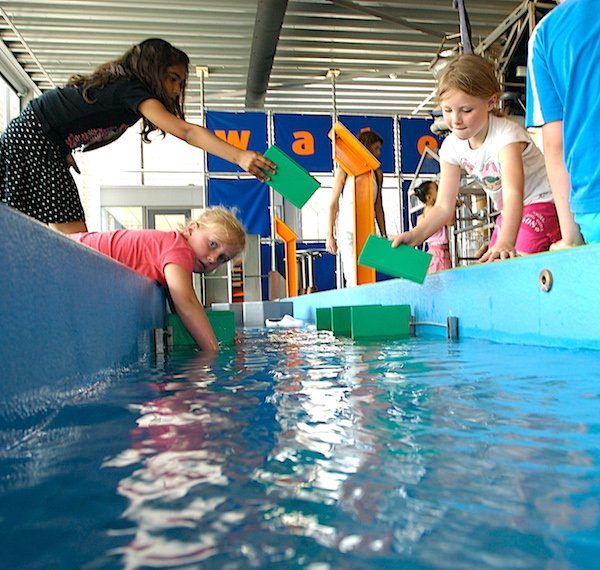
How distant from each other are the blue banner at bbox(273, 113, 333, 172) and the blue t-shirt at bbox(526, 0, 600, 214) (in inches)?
243

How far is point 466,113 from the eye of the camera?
2074mm

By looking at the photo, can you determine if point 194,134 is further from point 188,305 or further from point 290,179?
point 188,305

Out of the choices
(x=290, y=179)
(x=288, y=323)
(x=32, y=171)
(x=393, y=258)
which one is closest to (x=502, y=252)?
(x=393, y=258)

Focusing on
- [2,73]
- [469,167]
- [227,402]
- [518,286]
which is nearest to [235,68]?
[2,73]

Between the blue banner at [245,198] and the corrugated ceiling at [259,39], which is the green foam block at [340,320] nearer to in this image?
the corrugated ceiling at [259,39]

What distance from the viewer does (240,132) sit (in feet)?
24.8

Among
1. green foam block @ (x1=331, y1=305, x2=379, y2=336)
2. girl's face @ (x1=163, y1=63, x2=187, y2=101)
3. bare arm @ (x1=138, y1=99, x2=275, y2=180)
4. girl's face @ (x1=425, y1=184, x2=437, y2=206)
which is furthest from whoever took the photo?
girl's face @ (x1=425, y1=184, x2=437, y2=206)

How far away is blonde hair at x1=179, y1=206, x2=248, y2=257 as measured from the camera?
2.35 meters

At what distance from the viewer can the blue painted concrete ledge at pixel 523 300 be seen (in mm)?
1495

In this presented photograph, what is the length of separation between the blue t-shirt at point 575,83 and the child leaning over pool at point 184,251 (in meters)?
1.39

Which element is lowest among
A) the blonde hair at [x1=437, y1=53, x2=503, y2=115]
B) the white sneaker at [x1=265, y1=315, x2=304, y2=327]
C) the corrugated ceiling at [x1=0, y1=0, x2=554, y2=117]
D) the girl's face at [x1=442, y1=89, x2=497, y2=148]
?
the white sneaker at [x1=265, y1=315, x2=304, y2=327]

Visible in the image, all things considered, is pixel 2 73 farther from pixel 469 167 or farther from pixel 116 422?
pixel 116 422

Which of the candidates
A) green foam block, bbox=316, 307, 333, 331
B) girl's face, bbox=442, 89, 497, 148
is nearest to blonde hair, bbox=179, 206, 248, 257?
green foam block, bbox=316, 307, 333, 331

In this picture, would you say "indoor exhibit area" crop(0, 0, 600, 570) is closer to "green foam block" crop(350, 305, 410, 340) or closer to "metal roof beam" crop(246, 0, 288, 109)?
Result: "green foam block" crop(350, 305, 410, 340)
